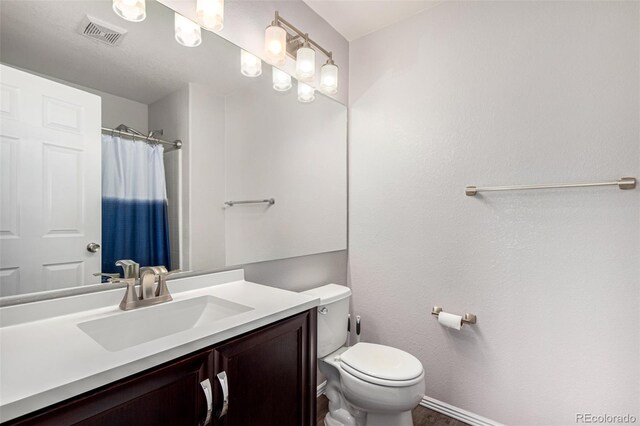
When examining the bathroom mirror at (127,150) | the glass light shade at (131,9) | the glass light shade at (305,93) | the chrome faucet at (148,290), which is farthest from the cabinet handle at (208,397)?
the glass light shade at (305,93)

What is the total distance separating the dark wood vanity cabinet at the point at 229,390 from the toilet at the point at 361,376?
313mm

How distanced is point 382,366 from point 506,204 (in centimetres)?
102

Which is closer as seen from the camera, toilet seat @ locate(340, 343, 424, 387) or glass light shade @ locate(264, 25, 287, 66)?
toilet seat @ locate(340, 343, 424, 387)

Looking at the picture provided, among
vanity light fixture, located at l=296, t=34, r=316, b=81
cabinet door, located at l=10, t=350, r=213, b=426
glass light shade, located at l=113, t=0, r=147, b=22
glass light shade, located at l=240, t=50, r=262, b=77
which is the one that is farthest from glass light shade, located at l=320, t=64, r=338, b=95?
cabinet door, located at l=10, t=350, r=213, b=426

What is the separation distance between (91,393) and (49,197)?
619 millimetres

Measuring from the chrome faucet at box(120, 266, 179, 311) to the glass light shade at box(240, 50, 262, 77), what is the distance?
977 mm

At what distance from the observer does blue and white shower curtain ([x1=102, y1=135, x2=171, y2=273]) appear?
105 cm

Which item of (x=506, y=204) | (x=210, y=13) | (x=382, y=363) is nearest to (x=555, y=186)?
(x=506, y=204)

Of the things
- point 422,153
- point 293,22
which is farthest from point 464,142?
point 293,22

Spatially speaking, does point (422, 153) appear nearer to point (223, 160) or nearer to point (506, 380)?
point (223, 160)

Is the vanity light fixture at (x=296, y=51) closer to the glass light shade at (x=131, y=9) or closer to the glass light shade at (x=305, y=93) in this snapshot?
the glass light shade at (x=305, y=93)

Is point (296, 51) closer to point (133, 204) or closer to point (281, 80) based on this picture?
point (281, 80)

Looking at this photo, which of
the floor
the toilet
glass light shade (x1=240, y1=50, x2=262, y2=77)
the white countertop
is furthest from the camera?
the floor

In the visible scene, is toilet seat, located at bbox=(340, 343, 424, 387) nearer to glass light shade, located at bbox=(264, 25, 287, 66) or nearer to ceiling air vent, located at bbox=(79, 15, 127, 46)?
glass light shade, located at bbox=(264, 25, 287, 66)
